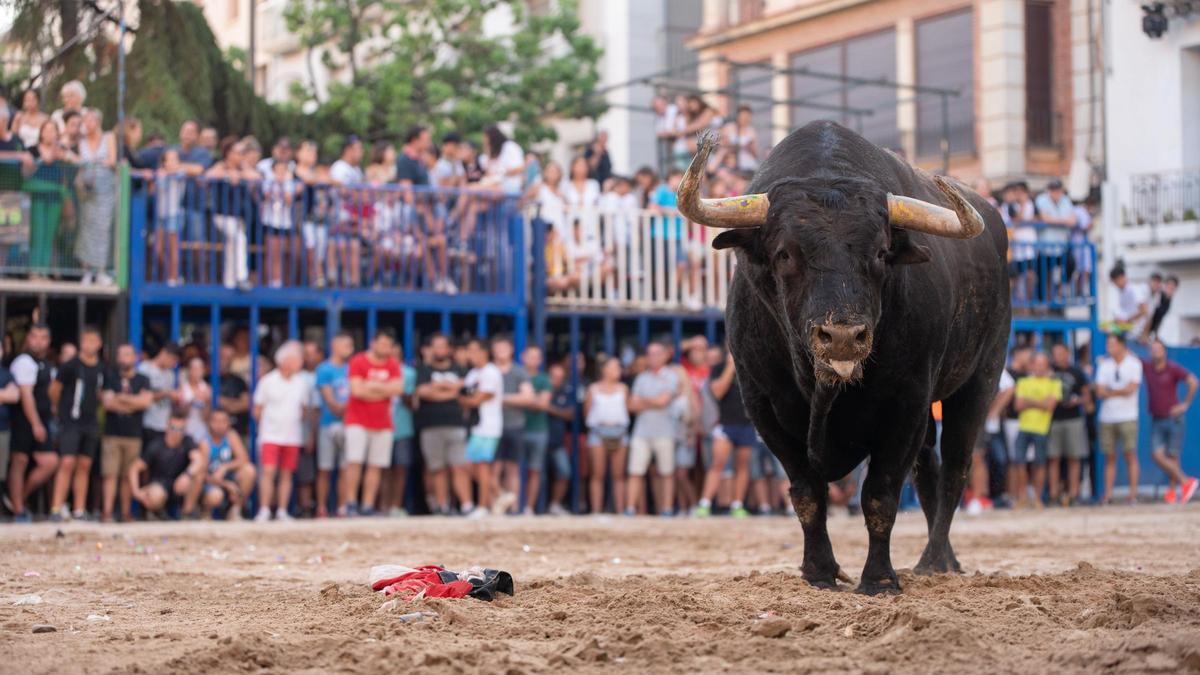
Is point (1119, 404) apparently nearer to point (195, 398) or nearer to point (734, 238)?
point (195, 398)

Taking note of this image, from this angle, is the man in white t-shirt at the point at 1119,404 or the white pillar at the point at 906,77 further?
the white pillar at the point at 906,77

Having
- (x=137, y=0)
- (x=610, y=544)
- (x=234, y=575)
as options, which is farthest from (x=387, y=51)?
(x=234, y=575)

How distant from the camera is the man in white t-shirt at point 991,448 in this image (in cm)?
1919

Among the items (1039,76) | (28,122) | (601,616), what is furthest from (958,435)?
(1039,76)

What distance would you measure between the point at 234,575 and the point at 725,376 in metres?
9.29

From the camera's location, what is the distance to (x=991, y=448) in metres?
19.7

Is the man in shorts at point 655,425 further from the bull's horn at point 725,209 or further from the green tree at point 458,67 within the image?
the green tree at point 458,67

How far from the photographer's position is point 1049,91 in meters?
32.6

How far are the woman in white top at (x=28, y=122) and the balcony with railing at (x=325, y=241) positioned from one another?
1074 millimetres

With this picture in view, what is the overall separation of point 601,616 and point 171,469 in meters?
10.3

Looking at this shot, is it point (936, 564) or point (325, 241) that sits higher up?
point (325, 241)

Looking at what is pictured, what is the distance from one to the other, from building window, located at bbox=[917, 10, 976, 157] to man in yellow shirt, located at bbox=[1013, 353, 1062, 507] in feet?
44.0

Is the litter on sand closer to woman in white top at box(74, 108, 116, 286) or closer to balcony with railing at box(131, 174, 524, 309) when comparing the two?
woman in white top at box(74, 108, 116, 286)

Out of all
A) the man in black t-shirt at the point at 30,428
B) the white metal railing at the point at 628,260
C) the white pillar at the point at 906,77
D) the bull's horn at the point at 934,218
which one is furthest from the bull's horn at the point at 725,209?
the white pillar at the point at 906,77
